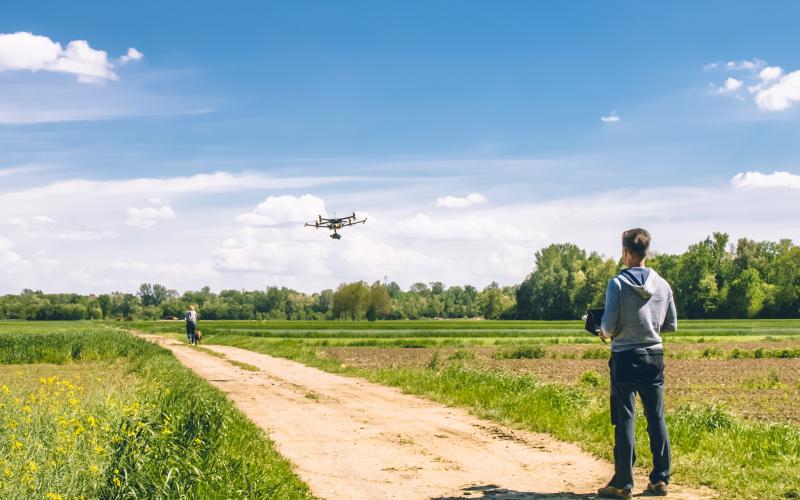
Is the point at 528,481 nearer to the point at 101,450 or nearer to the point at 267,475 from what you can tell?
the point at 267,475

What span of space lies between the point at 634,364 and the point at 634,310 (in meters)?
0.55

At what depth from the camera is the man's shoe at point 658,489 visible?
7.25 m

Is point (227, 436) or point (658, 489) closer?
point (658, 489)

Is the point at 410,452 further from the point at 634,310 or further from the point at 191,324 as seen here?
the point at 191,324

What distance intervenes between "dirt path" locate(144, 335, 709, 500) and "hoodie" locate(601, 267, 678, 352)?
1651 millimetres

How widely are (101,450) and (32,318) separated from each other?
204 metres

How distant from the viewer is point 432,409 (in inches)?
544

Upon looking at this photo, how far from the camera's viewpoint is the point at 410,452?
32.0ft

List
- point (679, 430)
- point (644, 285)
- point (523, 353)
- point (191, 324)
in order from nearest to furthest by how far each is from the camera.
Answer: point (644, 285) → point (679, 430) → point (523, 353) → point (191, 324)

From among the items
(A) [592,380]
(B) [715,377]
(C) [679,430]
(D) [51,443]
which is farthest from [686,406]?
(B) [715,377]

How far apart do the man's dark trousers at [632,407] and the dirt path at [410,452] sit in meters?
0.38

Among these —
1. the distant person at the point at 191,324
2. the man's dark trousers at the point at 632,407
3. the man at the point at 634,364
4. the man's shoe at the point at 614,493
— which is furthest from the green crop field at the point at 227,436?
the distant person at the point at 191,324

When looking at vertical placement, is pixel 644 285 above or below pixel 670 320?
above

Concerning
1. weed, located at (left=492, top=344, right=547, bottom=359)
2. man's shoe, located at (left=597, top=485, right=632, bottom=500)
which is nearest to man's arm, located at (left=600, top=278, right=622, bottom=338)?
man's shoe, located at (left=597, top=485, right=632, bottom=500)
